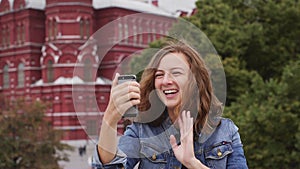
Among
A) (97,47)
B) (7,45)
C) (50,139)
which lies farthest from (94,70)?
(7,45)

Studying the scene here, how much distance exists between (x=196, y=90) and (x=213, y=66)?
0.16 metres

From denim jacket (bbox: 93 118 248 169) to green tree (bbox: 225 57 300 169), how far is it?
19.0 ft

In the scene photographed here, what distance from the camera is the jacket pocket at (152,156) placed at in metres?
1.14

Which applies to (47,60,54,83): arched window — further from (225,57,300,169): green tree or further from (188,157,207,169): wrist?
(188,157,207,169): wrist

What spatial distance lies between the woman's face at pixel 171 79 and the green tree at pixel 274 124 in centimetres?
586

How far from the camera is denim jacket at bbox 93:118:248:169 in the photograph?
44.7 inches

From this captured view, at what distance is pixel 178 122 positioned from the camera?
1.13 m

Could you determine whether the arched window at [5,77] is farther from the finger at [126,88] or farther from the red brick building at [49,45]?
the finger at [126,88]

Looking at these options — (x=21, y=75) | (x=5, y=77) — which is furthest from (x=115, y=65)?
(x=5, y=77)

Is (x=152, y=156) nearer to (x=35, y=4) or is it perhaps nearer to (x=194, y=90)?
(x=194, y=90)

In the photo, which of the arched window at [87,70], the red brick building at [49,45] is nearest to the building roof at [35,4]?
the red brick building at [49,45]

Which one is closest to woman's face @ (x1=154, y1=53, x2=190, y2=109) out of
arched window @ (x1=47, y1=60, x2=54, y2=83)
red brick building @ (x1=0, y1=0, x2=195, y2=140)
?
red brick building @ (x1=0, y1=0, x2=195, y2=140)

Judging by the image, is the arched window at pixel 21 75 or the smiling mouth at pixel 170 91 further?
the arched window at pixel 21 75

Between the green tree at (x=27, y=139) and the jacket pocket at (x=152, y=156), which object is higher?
the jacket pocket at (x=152, y=156)
